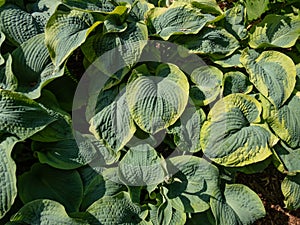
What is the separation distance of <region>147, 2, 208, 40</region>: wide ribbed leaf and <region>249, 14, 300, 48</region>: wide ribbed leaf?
304 mm

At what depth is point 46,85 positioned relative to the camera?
2.34 meters

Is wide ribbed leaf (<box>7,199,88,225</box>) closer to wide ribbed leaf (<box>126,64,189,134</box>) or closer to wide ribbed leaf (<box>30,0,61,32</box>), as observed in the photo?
wide ribbed leaf (<box>126,64,189,134</box>)

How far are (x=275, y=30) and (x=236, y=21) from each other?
201mm

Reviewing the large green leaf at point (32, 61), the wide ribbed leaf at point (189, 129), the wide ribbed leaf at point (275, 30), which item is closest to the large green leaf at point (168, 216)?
the wide ribbed leaf at point (189, 129)

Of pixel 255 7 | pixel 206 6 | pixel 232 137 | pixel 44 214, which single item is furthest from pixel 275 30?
pixel 44 214

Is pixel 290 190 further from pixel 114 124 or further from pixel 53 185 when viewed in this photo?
pixel 53 185

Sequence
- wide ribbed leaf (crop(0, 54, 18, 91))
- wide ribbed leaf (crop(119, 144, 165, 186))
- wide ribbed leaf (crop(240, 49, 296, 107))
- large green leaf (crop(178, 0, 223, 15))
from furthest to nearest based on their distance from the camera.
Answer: large green leaf (crop(178, 0, 223, 15)), wide ribbed leaf (crop(240, 49, 296, 107)), wide ribbed leaf (crop(119, 144, 165, 186)), wide ribbed leaf (crop(0, 54, 18, 91))

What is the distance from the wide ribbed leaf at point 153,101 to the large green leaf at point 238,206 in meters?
0.43

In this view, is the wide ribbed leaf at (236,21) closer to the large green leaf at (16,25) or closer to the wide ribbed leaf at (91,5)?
the wide ribbed leaf at (91,5)

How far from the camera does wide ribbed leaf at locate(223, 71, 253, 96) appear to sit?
244 cm

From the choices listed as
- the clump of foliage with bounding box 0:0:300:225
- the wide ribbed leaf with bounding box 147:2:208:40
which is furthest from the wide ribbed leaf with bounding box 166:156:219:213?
the wide ribbed leaf with bounding box 147:2:208:40

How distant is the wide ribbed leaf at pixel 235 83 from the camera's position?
8.02ft

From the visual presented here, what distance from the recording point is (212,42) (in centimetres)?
245

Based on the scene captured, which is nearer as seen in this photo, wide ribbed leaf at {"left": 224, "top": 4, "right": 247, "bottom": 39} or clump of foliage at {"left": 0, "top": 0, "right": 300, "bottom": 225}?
clump of foliage at {"left": 0, "top": 0, "right": 300, "bottom": 225}
